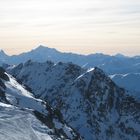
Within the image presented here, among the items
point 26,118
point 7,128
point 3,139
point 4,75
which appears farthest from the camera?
point 4,75

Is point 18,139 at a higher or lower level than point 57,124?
higher

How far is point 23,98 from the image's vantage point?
133m

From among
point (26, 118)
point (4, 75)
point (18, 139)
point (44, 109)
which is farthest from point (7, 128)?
point (4, 75)

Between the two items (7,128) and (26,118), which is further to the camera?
(26,118)

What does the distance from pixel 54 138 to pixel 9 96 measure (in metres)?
59.3

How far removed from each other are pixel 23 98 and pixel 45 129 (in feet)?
196

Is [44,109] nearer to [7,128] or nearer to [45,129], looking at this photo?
[45,129]

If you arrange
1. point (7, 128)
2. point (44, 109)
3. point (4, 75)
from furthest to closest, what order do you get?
point (4, 75), point (44, 109), point (7, 128)

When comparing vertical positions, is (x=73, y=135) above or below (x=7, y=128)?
below

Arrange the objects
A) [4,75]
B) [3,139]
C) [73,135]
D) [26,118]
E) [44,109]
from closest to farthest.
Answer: [3,139]
[26,118]
[73,135]
[44,109]
[4,75]

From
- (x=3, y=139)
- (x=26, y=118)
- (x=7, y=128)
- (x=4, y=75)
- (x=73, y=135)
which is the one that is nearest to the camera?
(x=3, y=139)

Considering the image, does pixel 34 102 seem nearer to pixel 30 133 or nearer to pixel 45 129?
pixel 45 129

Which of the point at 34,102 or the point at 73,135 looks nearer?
the point at 73,135

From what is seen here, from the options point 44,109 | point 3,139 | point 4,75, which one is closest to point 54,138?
point 3,139
